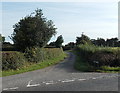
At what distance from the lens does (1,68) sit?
1680 centimetres

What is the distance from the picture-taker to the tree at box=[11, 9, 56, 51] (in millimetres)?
26594

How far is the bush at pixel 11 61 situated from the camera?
17.3 meters

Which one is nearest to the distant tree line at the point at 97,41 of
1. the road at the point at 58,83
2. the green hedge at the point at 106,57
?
the green hedge at the point at 106,57

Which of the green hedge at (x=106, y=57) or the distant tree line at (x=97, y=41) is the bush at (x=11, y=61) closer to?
the green hedge at (x=106, y=57)

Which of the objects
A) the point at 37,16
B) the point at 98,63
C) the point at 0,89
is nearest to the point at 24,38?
the point at 37,16

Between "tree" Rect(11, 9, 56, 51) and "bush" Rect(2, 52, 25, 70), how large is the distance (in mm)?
7617

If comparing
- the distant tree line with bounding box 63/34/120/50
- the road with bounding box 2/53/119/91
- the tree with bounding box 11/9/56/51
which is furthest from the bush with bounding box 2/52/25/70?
the distant tree line with bounding box 63/34/120/50

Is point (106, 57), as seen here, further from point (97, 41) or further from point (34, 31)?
point (97, 41)

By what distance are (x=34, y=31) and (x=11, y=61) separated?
931 centimetres

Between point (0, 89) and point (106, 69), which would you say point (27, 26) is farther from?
point (0, 89)

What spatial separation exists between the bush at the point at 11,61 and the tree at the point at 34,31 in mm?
7617

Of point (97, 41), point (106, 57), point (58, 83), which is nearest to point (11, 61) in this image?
point (58, 83)

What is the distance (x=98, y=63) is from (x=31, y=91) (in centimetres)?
1322

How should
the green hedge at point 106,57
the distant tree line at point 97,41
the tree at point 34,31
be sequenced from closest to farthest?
the green hedge at point 106,57 → the tree at point 34,31 → the distant tree line at point 97,41
